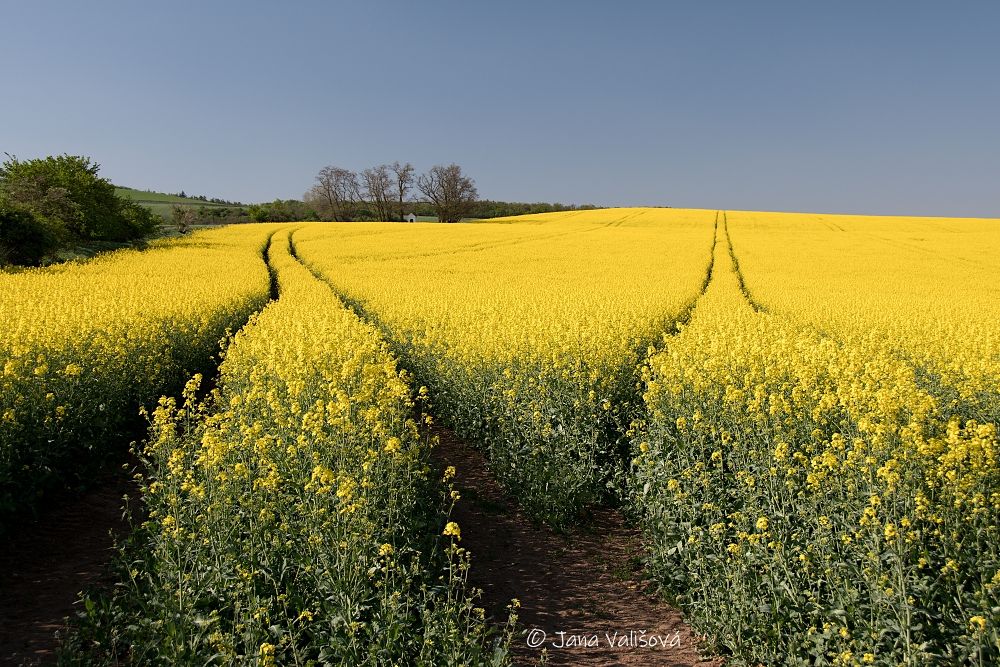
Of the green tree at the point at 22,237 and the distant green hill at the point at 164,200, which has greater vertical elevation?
the distant green hill at the point at 164,200

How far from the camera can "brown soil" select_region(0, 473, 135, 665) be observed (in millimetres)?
4496

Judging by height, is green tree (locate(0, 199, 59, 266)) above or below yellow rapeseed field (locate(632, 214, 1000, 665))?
above

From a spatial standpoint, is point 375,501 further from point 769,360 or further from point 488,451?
point 769,360

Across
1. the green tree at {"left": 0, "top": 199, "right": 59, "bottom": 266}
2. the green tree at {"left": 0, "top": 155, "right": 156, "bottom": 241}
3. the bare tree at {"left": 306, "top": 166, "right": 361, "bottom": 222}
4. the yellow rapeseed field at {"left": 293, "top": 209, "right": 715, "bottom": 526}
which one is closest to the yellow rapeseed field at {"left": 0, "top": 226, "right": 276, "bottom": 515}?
the yellow rapeseed field at {"left": 293, "top": 209, "right": 715, "bottom": 526}

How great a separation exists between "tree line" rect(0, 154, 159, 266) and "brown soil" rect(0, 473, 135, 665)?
26.9 meters

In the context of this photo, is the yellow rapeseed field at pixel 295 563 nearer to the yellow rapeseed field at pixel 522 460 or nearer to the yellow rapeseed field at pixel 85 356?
the yellow rapeseed field at pixel 522 460

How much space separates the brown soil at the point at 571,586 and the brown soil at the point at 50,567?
10.6 ft

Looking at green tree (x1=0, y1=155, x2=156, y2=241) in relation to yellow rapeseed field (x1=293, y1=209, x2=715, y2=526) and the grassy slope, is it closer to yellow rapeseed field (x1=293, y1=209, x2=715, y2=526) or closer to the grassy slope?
yellow rapeseed field (x1=293, y1=209, x2=715, y2=526)

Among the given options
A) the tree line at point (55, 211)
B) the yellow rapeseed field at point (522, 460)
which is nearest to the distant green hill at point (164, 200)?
the tree line at point (55, 211)

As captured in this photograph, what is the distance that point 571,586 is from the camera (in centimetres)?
569

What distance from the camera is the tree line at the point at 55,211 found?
90.1 feet

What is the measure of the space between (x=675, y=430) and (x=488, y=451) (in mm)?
3084

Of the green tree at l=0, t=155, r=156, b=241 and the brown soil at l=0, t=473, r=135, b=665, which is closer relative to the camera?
the brown soil at l=0, t=473, r=135, b=665

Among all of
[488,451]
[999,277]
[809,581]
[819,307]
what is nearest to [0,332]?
[488,451]
